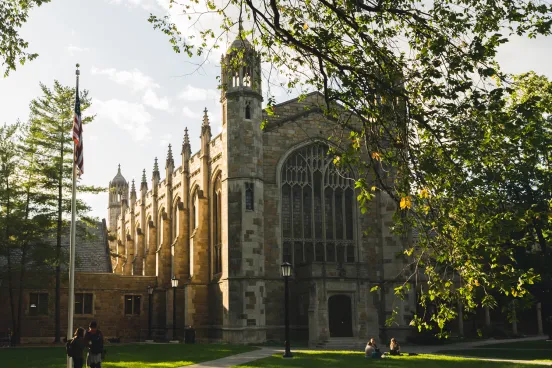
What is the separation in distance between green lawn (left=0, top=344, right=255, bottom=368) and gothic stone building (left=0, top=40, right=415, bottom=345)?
4.22 metres

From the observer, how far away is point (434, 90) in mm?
9930

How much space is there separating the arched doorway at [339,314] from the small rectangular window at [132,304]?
48.2ft

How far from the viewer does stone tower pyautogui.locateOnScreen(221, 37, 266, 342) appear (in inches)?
1252

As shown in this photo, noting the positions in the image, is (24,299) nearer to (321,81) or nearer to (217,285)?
(217,285)

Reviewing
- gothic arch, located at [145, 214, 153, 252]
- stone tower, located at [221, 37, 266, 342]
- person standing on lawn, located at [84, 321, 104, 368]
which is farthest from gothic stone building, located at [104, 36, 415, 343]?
person standing on lawn, located at [84, 321, 104, 368]

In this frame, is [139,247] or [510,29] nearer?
[510,29]

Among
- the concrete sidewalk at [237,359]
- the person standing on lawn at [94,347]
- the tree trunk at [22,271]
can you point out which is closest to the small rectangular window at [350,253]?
the concrete sidewalk at [237,359]

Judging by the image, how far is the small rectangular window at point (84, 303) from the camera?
128 ft

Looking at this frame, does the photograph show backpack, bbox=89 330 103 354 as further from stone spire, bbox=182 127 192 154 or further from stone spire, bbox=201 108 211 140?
stone spire, bbox=182 127 192 154

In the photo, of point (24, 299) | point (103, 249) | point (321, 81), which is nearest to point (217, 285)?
point (24, 299)

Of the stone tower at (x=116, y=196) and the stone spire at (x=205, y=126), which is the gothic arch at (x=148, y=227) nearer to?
the stone spire at (x=205, y=126)

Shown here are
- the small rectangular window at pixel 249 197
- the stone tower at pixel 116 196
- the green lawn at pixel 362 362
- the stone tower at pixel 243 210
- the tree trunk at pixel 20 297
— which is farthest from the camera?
the stone tower at pixel 116 196

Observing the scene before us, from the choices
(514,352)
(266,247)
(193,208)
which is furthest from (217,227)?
(514,352)

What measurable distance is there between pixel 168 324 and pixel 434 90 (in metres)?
33.9
